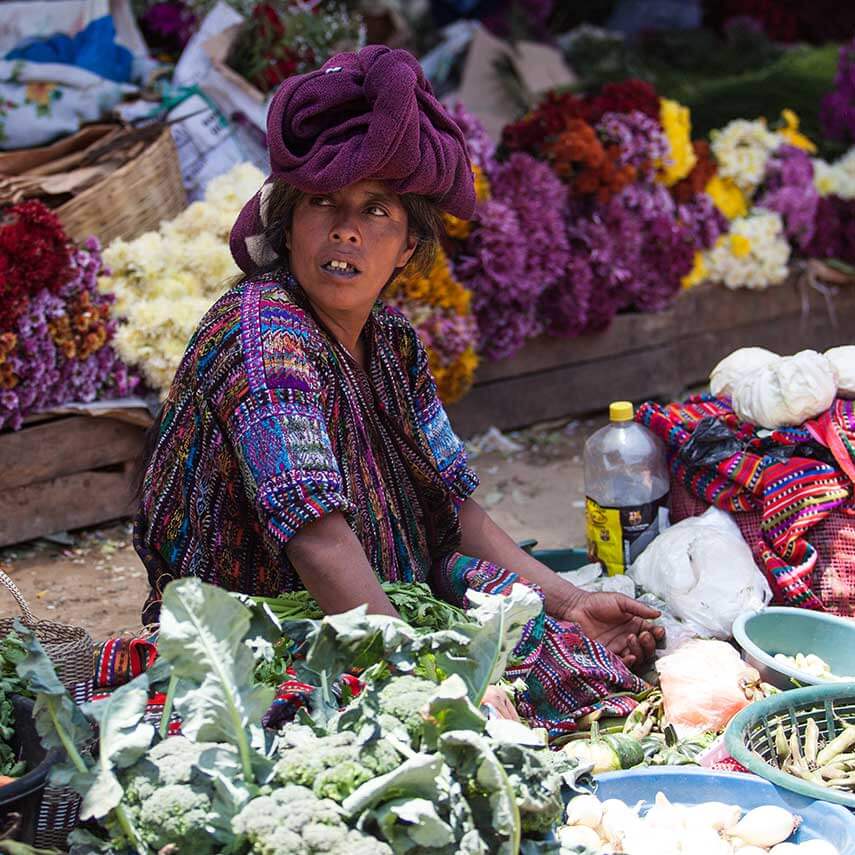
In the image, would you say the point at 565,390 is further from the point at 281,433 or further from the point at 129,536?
the point at 281,433

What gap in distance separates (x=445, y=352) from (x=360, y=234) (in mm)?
2123

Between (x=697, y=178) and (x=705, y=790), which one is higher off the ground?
(x=697, y=178)

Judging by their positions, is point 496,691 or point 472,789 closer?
point 472,789

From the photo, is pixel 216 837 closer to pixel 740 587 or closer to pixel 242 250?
pixel 242 250

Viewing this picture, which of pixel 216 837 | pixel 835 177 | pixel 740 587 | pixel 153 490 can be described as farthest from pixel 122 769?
pixel 835 177

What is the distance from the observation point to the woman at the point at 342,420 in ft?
7.73

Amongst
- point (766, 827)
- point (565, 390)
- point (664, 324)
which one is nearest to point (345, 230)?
point (766, 827)

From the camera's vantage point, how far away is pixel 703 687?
2725mm

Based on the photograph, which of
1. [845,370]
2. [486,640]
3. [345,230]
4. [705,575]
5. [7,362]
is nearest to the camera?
[486,640]

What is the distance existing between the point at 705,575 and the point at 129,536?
1984 millimetres

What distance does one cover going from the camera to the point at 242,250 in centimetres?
272

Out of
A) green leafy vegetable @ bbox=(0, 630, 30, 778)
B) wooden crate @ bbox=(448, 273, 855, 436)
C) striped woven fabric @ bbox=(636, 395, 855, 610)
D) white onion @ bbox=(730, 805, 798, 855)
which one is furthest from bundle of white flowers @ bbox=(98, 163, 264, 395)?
white onion @ bbox=(730, 805, 798, 855)

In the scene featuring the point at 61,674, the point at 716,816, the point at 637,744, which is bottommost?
the point at 637,744

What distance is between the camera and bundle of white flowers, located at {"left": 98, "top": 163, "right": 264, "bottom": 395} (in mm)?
4105
